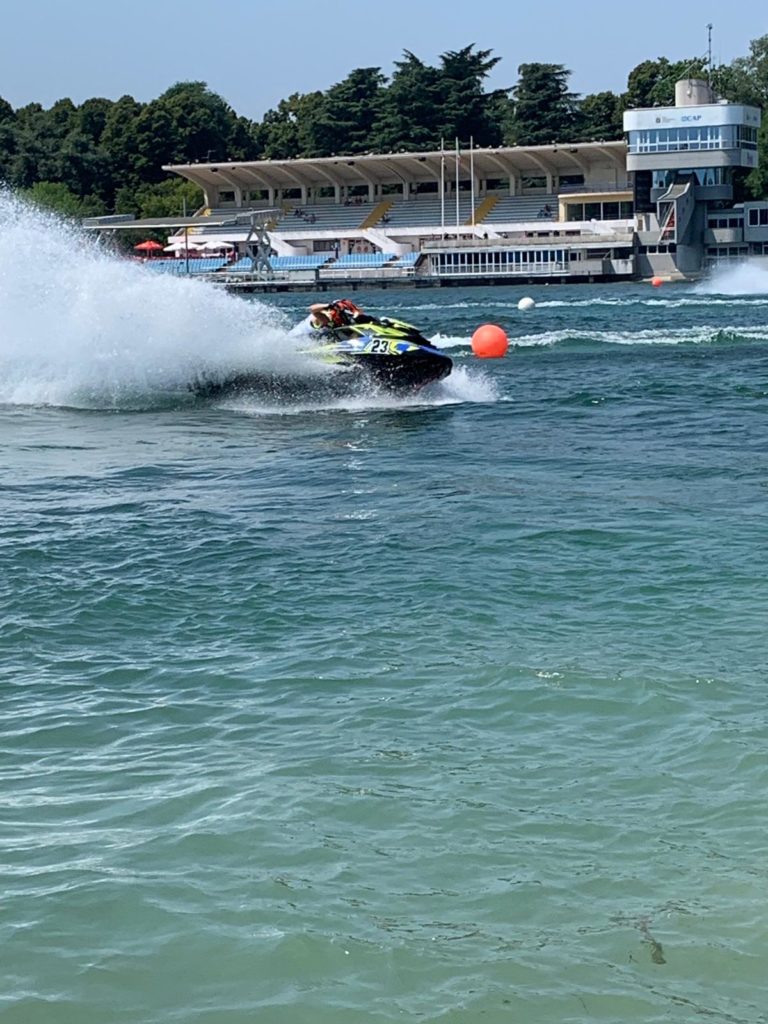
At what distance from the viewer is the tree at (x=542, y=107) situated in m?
122

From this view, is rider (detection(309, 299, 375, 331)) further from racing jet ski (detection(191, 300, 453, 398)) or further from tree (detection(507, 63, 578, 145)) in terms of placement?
tree (detection(507, 63, 578, 145))

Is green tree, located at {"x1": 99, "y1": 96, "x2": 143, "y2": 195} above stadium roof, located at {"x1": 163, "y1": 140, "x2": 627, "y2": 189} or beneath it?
above

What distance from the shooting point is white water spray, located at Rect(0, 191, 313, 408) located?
24.8m

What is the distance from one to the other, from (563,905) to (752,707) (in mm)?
2613

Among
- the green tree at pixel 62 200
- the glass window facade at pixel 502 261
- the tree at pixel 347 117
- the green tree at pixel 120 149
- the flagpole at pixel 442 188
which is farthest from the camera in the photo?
the green tree at pixel 120 149

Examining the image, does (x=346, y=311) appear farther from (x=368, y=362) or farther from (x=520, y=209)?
(x=520, y=209)

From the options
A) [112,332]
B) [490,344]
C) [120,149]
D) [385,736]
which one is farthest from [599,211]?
[385,736]

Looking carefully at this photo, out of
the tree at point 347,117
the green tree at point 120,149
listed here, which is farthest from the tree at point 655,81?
the green tree at point 120,149

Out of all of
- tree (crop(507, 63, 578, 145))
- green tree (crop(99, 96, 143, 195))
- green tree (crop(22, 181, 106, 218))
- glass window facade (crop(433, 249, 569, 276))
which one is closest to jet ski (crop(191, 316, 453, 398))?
glass window facade (crop(433, 249, 569, 276))

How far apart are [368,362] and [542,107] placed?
347 ft

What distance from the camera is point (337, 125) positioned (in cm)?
12925

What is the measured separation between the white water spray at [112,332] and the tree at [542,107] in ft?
331

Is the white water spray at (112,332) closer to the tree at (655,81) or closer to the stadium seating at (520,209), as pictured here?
the stadium seating at (520,209)

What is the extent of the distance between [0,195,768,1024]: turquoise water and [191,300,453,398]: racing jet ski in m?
4.74
